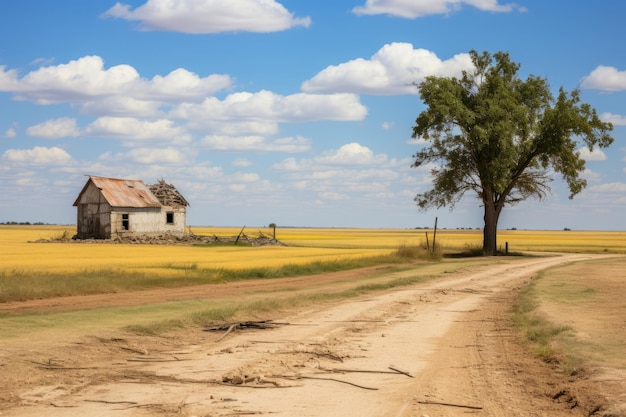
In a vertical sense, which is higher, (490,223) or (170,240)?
(490,223)

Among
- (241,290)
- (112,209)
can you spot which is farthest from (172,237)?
(241,290)

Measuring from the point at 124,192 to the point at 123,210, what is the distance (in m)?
3.45

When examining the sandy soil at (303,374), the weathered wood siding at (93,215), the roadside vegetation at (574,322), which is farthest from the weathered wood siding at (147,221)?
the sandy soil at (303,374)

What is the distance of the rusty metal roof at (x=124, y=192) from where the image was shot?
259ft

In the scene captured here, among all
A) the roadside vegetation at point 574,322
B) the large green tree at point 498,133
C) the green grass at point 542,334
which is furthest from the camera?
the large green tree at point 498,133

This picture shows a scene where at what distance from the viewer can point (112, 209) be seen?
77750mm

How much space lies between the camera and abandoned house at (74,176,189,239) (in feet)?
257

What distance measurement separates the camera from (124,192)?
8169 cm

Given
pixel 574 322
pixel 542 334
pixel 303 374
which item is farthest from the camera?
pixel 574 322

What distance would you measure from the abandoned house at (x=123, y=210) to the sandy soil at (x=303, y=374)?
206 ft

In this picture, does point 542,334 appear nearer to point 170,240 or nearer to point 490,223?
point 490,223

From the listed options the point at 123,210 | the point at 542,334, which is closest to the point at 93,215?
the point at 123,210

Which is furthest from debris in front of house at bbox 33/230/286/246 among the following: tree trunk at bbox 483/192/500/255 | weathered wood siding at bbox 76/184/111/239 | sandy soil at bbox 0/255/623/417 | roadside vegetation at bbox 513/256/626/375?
sandy soil at bbox 0/255/623/417

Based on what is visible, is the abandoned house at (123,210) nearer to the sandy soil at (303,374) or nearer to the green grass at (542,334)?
the green grass at (542,334)
